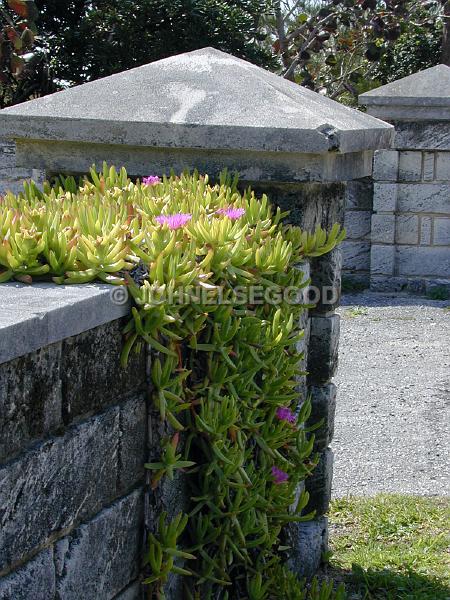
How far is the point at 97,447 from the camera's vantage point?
2.00 m

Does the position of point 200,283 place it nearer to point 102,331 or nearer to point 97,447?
point 102,331

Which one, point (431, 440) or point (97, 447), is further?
point (431, 440)

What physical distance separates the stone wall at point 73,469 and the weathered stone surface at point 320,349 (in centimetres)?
133

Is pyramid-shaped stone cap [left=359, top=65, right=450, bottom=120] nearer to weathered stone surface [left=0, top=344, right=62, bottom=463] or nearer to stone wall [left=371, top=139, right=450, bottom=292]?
stone wall [left=371, top=139, right=450, bottom=292]

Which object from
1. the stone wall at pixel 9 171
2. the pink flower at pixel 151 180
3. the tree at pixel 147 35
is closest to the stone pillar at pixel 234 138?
the pink flower at pixel 151 180

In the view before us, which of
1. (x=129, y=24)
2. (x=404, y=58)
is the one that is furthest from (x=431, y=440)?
(x=404, y=58)

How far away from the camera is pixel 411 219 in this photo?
8.89 meters

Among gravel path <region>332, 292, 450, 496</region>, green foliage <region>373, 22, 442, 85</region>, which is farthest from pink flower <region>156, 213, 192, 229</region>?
green foliage <region>373, 22, 442, 85</region>

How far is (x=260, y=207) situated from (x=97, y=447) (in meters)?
1.08

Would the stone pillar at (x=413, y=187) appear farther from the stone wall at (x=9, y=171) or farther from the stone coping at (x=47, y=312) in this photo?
the stone coping at (x=47, y=312)

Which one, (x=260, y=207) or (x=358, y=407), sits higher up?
(x=260, y=207)

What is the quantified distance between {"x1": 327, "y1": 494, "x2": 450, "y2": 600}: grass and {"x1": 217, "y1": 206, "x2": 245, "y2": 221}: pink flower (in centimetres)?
157

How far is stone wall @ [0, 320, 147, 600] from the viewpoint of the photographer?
1687mm

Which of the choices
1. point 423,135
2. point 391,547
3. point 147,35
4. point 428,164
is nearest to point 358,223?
point 428,164
